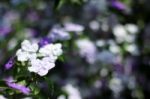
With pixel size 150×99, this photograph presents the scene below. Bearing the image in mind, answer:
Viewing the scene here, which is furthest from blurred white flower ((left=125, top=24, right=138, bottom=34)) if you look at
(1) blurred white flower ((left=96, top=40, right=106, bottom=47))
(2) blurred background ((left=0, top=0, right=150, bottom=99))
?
(1) blurred white flower ((left=96, top=40, right=106, bottom=47))

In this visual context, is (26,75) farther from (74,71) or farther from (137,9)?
(137,9)

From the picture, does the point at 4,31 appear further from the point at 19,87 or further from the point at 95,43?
the point at 19,87

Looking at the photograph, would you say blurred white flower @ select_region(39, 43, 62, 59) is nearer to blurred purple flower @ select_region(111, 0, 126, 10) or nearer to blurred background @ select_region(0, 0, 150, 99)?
blurred background @ select_region(0, 0, 150, 99)

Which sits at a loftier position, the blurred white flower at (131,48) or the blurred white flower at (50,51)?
the blurred white flower at (50,51)

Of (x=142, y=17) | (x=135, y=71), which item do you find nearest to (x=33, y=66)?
(x=135, y=71)

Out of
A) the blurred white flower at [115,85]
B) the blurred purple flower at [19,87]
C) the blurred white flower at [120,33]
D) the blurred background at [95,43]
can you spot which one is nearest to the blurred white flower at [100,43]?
the blurred background at [95,43]

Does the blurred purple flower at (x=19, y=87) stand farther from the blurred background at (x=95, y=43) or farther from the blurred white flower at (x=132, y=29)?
the blurred white flower at (x=132, y=29)
